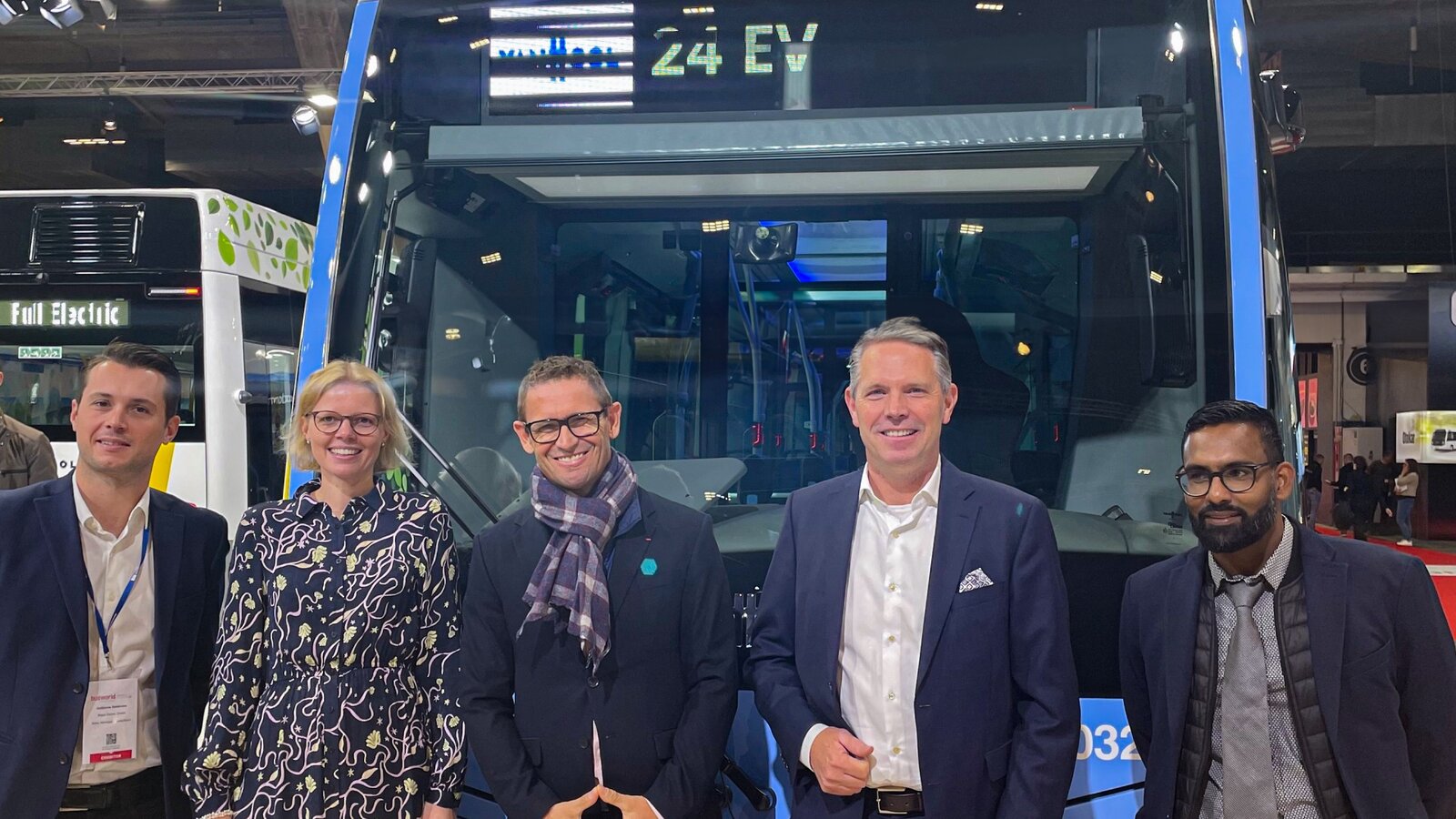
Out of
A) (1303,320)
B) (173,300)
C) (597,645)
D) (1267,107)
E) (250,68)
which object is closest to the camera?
(597,645)

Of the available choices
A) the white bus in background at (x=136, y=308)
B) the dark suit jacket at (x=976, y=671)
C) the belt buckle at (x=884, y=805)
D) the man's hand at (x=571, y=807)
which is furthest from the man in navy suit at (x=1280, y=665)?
the white bus in background at (x=136, y=308)

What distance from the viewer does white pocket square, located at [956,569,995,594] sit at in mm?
2232

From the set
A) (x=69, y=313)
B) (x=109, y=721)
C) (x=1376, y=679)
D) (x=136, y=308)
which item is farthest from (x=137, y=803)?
(x=69, y=313)

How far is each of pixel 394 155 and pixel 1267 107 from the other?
2.17 m

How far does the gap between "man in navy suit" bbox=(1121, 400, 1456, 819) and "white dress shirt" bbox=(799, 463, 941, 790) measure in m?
0.47

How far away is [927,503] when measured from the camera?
7.70ft

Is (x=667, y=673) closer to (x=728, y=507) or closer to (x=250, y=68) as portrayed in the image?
(x=728, y=507)

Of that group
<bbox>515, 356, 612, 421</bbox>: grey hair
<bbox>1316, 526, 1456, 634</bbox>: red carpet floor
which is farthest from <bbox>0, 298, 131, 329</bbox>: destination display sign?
<bbox>1316, 526, 1456, 634</bbox>: red carpet floor

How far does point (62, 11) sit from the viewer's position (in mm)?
8109

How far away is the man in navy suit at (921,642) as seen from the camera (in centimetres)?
219

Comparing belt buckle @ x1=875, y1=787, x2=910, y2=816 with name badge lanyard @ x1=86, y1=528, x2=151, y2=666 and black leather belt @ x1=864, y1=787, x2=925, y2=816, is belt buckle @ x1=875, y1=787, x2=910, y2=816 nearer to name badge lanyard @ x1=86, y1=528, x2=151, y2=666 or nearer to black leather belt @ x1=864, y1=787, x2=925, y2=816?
black leather belt @ x1=864, y1=787, x2=925, y2=816

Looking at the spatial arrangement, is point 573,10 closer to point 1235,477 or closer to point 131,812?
point 1235,477

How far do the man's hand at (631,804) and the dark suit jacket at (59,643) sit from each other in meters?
0.98

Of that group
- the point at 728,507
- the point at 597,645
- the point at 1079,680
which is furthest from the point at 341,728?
the point at 1079,680
